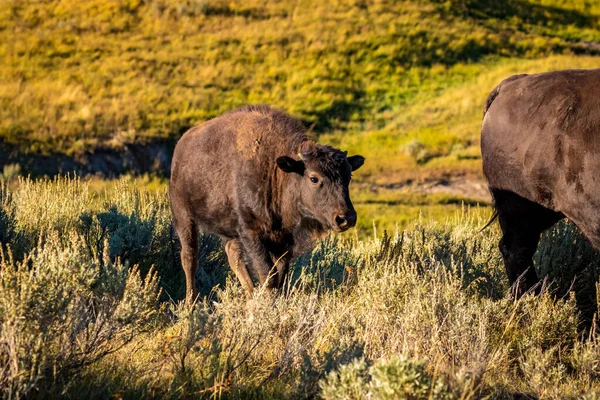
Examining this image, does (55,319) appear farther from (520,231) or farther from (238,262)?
(520,231)

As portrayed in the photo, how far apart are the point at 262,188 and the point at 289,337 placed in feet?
6.98

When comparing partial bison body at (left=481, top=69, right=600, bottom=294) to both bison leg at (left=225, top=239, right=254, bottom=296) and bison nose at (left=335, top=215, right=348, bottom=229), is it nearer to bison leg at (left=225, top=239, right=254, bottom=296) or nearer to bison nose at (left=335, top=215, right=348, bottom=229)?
bison nose at (left=335, top=215, right=348, bottom=229)

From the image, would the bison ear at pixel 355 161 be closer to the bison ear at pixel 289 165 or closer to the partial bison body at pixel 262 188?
the partial bison body at pixel 262 188

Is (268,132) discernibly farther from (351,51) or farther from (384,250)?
(351,51)

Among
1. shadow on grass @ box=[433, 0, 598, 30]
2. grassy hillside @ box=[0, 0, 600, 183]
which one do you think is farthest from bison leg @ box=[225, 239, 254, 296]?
shadow on grass @ box=[433, 0, 598, 30]

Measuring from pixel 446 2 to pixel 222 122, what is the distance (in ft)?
165

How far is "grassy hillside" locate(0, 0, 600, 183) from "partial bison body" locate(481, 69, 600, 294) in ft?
70.7

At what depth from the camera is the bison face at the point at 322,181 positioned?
24.9 feet

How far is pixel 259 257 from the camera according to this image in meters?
7.96

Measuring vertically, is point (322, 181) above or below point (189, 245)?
above

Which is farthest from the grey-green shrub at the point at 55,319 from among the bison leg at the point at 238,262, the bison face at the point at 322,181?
the bison leg at the point at 238,262

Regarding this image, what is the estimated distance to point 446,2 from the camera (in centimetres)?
5628

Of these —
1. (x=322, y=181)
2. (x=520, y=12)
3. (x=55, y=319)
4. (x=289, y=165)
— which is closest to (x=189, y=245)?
(x=289, y=165)


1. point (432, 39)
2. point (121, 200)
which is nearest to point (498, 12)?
point (432, 39)
